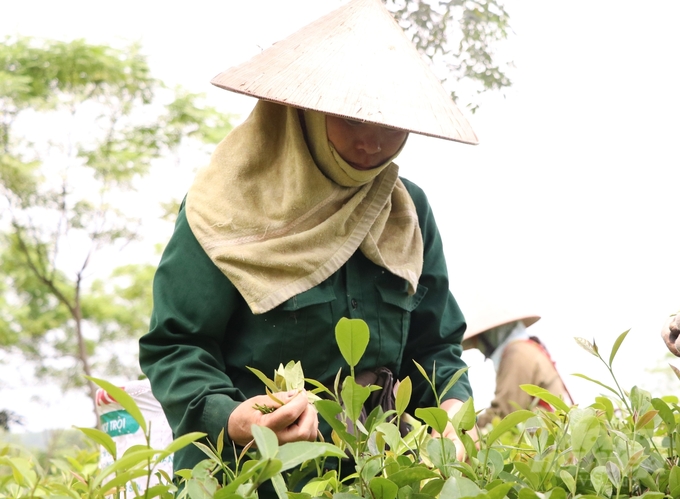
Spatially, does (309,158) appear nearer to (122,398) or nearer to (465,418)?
(465,418)

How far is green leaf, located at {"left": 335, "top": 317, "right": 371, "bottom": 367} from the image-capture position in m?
0.91

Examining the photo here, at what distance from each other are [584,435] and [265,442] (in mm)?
385

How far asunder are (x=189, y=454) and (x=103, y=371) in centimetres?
943

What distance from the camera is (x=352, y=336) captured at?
915 mm

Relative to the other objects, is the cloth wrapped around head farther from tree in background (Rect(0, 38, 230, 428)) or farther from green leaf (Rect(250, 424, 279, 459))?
tree in background (Rect(0, 38, 230, 428))

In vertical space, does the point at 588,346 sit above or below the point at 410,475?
above

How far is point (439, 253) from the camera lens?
5.95 feet

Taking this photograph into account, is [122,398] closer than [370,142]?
Yes

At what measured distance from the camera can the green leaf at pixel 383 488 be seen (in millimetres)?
865

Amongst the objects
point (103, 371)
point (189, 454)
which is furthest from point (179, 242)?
point (103, 371)

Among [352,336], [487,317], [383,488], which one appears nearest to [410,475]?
[383,488]

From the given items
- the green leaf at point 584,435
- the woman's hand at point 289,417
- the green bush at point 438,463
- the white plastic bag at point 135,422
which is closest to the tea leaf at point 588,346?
the green bush at point 438,463

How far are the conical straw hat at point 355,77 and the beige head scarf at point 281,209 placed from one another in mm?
110

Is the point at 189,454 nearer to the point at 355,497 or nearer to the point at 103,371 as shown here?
the point at 355,497
